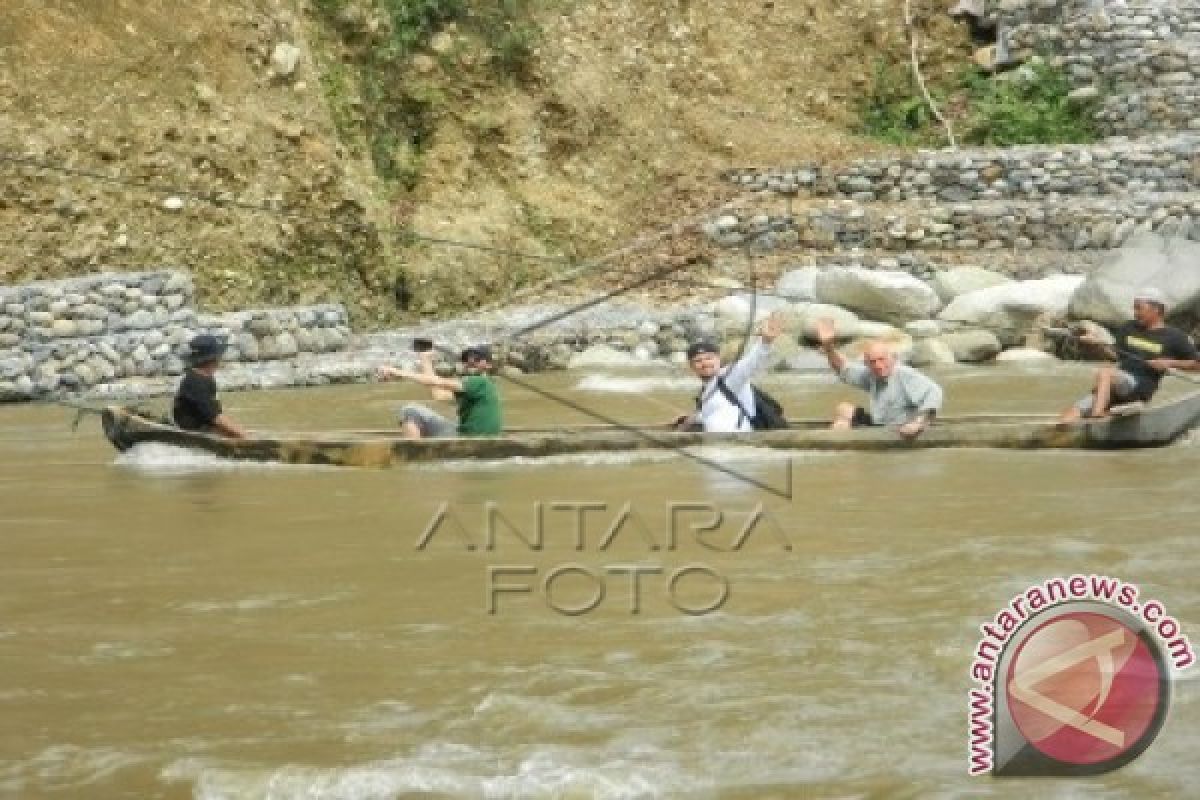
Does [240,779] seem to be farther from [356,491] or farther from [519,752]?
[356,491]

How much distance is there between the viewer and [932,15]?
2830cm

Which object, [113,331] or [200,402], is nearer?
[200,402]

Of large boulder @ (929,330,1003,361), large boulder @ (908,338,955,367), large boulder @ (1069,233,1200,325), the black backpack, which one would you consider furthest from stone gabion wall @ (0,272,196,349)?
large boulder @ (1069,233,1200,325)

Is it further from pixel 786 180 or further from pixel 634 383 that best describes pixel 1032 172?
pixel 634 383

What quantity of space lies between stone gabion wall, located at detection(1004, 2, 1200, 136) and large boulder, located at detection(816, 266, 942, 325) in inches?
253

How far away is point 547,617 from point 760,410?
5.04 metres

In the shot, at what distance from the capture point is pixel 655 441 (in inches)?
498

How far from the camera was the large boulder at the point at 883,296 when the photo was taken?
21219 millimetres

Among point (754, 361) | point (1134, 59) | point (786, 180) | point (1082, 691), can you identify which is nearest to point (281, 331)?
point (786, 180)

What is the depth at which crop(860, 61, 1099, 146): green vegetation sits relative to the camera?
26688 mm

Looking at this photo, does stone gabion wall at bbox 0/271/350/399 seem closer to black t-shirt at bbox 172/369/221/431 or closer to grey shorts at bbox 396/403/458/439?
black t-shirt at bbox 172/369/221/431

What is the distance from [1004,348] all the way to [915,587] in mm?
12464

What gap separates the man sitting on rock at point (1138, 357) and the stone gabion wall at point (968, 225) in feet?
33.6

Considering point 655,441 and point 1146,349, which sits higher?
point 1146,349
